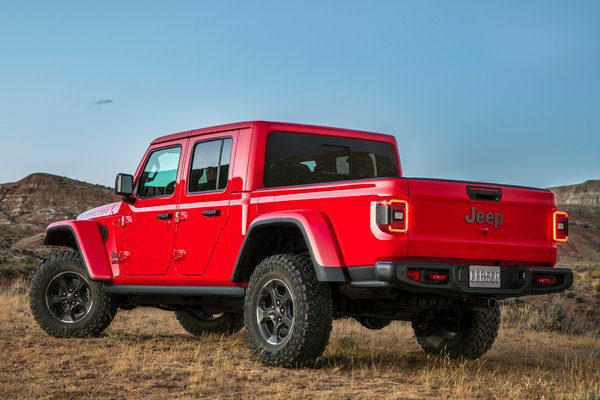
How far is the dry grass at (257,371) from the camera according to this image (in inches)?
239

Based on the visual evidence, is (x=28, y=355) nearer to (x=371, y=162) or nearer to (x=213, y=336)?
(x=213, y=336)

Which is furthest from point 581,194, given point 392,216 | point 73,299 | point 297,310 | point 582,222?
point 392,216

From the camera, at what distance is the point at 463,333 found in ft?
27.1

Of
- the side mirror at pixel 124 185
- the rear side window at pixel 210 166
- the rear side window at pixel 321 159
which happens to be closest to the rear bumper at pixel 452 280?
the rear side window at pixel 321 159

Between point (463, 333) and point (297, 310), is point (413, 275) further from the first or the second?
point (463, 333)

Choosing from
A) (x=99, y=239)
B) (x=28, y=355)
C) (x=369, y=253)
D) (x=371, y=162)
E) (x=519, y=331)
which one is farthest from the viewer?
(x=519, y=331)

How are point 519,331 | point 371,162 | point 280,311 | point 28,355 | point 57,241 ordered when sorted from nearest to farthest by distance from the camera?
point 280,311, point 28,355, point 371,162, point 57,241, point 519,331

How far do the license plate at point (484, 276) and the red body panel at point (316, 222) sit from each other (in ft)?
0.29

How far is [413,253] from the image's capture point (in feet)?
21.1

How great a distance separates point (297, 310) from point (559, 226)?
94.1 inches

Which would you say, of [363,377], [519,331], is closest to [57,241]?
[363,377]

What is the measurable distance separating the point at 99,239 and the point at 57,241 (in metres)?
0.99

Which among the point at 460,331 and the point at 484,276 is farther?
the point at 460,331

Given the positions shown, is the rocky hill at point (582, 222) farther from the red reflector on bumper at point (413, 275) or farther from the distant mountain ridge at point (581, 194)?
the red reflector on bumper at point (413, 275)
